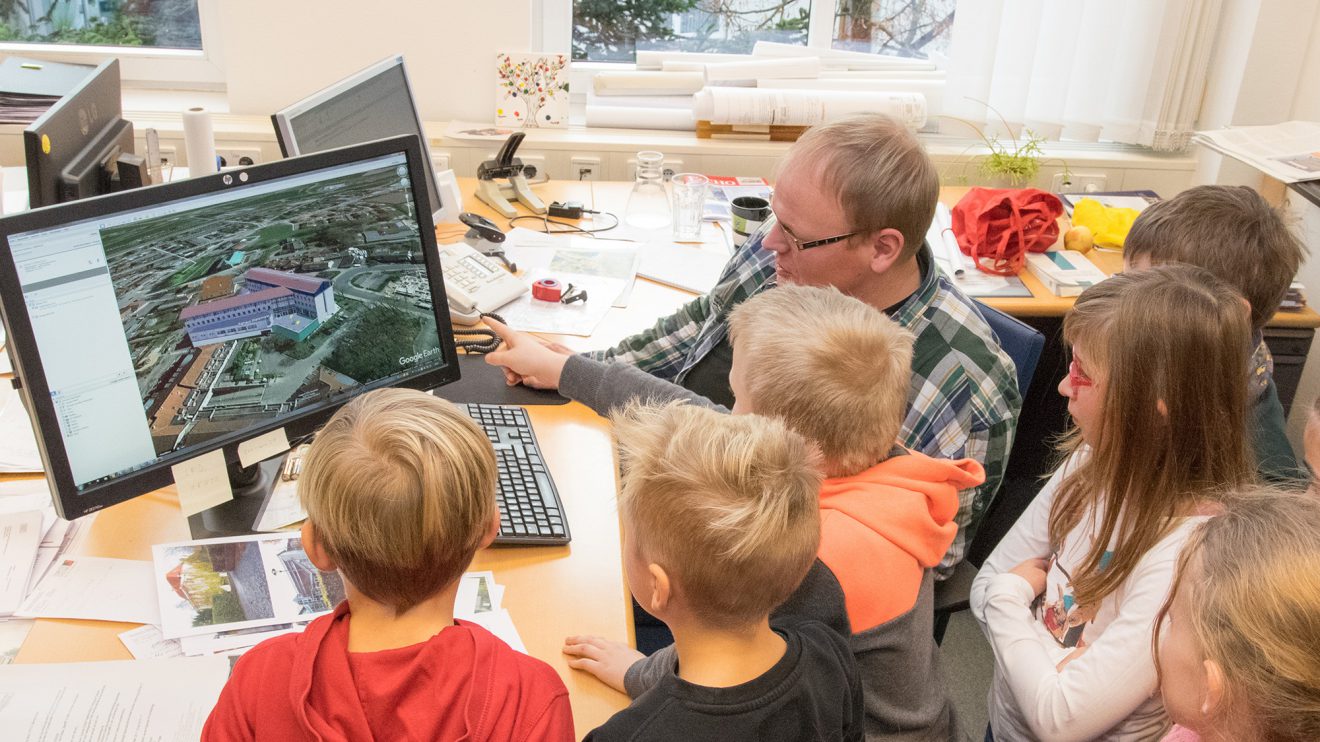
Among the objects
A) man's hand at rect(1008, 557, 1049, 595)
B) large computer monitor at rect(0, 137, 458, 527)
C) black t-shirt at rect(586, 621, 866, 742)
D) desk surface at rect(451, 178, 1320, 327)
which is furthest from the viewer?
desk surface at rect(451, 178, 1320, 327)

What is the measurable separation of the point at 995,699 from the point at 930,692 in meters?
0.29

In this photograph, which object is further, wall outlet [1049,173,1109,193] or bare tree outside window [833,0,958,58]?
bare tree outside window [833,0,958,58]

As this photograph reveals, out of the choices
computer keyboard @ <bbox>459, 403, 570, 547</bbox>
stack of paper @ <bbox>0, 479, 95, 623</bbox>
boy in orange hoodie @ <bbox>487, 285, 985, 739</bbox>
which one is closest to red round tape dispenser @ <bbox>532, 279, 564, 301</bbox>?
computer keyboard @ <bbox>459, 403, 570, 547</bbox>

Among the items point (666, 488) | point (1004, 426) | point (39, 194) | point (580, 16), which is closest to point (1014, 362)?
point (1004, 426)

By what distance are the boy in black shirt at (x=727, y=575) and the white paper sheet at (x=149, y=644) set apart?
517 millimetres

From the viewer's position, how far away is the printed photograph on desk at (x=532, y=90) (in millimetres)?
3059

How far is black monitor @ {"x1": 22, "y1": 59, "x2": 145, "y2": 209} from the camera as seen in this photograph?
5.37ft

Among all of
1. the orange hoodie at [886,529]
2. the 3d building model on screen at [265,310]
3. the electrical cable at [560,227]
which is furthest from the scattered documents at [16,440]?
the electrical cable at [560,227]

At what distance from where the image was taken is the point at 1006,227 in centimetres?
260

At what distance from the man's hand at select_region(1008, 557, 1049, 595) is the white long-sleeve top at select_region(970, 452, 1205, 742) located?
0.5 inches

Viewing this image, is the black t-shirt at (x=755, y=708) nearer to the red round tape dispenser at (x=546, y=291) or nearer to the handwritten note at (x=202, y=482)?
the handwritten note at (x=202, y=482)

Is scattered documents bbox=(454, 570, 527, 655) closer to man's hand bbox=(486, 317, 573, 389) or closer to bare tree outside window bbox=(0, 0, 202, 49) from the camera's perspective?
man's hand bbox=(486, 317, 573, 389)

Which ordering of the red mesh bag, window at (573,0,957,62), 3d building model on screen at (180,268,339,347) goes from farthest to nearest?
1. window at (573,0,957,62)
2. the red mesh bag
3. 3d building model on screen at (180,268,339,347)

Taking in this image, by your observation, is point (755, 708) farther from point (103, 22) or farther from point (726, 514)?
point (103, 22)
